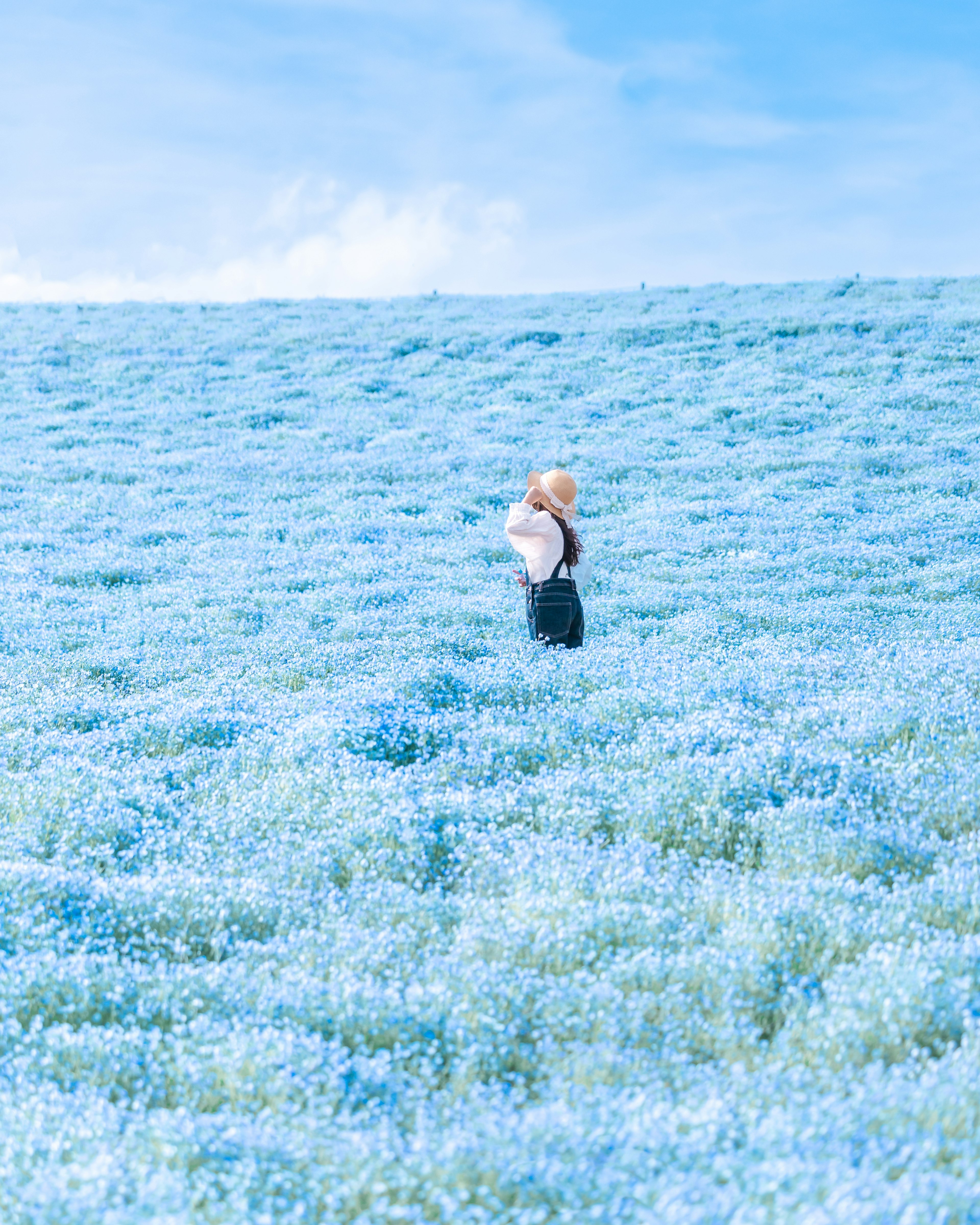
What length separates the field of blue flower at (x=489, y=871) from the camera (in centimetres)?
399

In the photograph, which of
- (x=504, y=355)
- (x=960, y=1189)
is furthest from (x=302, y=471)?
(x=960, y=1189)

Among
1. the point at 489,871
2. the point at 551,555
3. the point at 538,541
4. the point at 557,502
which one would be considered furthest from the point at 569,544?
the point at 489,871

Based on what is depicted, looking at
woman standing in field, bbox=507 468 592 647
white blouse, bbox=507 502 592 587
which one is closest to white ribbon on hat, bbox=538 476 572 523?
woman standing in field, bbox=507 468 592 647

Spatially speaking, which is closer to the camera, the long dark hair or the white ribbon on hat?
the white ribbon on hat

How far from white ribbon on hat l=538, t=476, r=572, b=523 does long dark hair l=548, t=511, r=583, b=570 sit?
2.1 inches

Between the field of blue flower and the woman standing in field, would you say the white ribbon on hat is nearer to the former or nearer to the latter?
the woman standing in field

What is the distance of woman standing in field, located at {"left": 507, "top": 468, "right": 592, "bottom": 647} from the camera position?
1023cm

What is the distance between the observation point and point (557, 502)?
10273 mm

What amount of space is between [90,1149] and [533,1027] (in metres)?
2.01

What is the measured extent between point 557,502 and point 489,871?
4893mm

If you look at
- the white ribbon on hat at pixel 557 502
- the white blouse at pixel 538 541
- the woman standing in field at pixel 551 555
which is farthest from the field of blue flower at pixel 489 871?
the white ribbon on hat at pixel 557 502

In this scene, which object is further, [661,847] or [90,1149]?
[661,847]

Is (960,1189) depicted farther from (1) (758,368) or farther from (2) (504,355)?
(2) (504,355)

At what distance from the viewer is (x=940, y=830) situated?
6.67 metres
